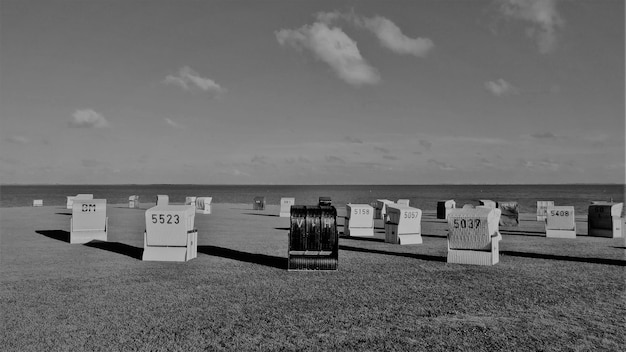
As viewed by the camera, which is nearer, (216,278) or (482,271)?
(216,278)

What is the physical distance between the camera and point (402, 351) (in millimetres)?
7668

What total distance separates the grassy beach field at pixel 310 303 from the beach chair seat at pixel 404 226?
12.4 ft

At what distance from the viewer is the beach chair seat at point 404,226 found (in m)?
22.5

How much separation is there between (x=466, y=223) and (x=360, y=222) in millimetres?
10762

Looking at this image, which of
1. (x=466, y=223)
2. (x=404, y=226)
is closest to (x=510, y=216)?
(x=404, y=226)

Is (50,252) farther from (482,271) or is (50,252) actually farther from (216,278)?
(482,271)

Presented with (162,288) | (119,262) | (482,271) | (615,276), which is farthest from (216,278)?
(615,276)

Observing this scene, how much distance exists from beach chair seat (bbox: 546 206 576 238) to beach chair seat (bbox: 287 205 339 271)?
16.6 meters

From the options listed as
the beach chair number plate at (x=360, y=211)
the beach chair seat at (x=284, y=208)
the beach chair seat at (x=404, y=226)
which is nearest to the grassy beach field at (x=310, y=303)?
the beach chair seat at (x=404, y=226)

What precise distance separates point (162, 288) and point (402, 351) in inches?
276

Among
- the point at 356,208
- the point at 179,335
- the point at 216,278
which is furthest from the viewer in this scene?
the point at 356,208

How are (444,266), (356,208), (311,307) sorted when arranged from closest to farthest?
(311,307) < (444,266) < (356,208)

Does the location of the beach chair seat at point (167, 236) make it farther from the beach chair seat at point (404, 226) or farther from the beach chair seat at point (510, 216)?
the beach chair seat at point (510, 216)

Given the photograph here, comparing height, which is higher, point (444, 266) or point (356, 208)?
point (356, 208)
